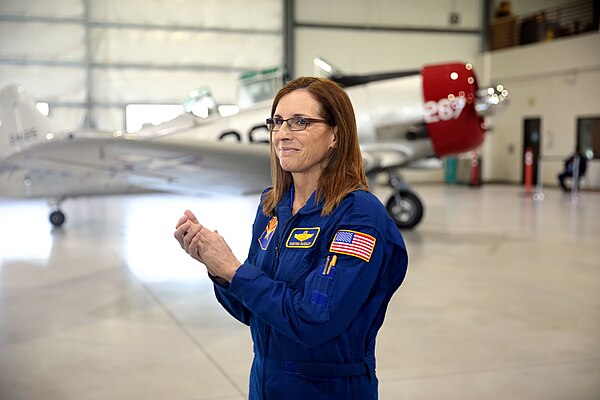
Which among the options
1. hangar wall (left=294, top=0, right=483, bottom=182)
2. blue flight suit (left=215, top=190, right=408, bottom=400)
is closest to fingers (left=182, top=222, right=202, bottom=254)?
blue flight suit (left=215, top=190, right=408, bottom=400)

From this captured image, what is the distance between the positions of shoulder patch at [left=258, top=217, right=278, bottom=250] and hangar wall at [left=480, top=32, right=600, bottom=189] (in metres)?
18.0

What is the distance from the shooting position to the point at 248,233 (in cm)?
909

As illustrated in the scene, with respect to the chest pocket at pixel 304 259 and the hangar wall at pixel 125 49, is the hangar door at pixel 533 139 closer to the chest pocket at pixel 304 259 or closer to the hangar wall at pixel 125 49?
the hangar wall at pixel 125 49

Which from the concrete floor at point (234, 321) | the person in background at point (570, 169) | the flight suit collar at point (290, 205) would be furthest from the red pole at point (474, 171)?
the flight suit collar at point (290, 205)

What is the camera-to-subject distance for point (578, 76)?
60.5ft

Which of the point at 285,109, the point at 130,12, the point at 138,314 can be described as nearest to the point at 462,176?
the point at 130,12

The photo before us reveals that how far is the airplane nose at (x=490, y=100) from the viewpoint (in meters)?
8.61

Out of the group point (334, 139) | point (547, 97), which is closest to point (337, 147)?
point (334, 139)

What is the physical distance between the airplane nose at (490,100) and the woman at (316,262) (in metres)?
7.47

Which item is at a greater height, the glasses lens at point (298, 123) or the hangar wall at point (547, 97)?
the hangar wall at point (547, 97)

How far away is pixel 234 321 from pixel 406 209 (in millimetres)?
5193

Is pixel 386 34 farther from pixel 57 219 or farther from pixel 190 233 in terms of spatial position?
pixel 190 233

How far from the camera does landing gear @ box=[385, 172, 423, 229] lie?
30.2ft

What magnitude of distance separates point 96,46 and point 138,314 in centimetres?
1413
